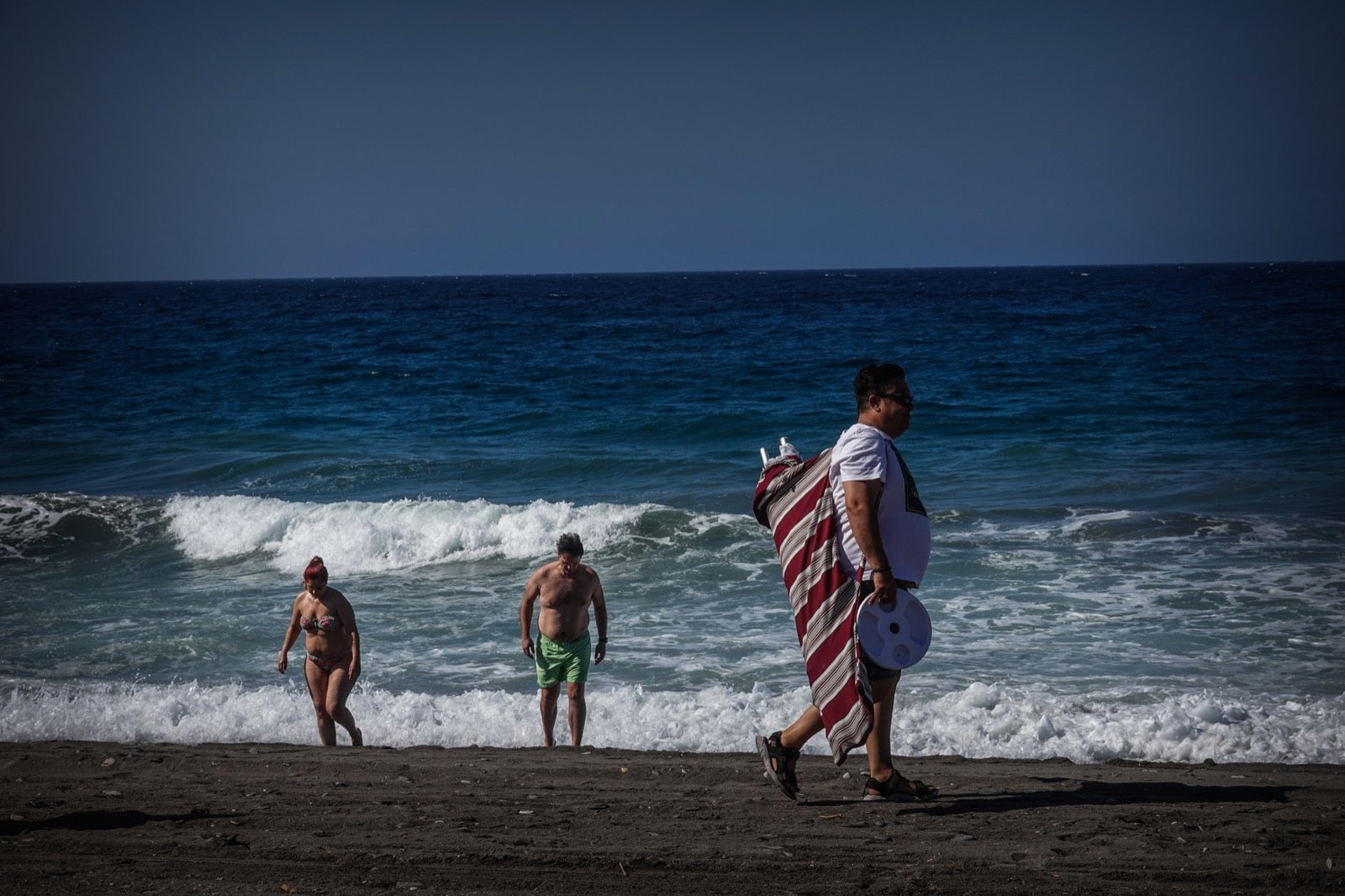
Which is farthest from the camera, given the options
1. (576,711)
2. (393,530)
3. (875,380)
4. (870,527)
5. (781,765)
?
(393,530)

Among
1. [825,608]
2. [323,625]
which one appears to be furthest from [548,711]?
[825,608]

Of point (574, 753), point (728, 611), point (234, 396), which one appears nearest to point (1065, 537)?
point (728, 611)

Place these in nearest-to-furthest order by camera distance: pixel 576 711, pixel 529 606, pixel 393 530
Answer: pixel 576 711, pixel 529 606, pixel 393 530

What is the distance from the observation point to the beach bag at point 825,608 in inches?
178

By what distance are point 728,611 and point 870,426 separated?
635 centimetres

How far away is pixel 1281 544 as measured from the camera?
1194cm

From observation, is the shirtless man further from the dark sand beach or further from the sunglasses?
the sunglasses

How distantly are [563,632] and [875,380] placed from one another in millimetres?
3490

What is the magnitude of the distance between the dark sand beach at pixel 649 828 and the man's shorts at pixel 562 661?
1132 millimetres

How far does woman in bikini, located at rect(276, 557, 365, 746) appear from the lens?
7.29m

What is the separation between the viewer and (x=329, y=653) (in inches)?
291

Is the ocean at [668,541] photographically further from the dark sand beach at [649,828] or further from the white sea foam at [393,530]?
the dark sand beach at [649,828]

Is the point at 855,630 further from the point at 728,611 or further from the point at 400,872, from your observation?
the point at 728,611

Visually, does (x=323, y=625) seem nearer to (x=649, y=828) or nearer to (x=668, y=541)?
(x=649, y=828)
